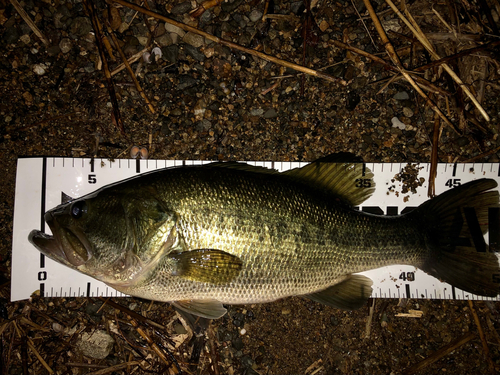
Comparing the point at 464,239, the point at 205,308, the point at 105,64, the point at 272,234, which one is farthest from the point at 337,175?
the point at 105,64

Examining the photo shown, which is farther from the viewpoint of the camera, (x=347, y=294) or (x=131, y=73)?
(x=131, y=73)

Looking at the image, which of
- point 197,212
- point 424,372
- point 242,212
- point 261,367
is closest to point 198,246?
point 197,212

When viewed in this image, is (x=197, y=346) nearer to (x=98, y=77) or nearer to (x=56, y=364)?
(x=56, y=364)

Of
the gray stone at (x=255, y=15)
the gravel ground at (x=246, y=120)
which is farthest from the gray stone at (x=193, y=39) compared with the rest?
the gray stone at (x=255, y=15)

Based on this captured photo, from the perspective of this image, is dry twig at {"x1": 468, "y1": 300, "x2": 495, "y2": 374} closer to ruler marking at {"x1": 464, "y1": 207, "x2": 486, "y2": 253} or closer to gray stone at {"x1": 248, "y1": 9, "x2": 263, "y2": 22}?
ruler marking at {"x1": 464, "y1": 207, "x2": 486, "y2": 253}

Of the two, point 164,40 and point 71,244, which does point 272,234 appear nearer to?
point 71,244

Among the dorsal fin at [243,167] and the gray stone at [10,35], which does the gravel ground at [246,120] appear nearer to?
the gray stone at [10,35]

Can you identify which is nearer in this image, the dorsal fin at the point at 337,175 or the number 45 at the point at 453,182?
the dorsal fin at the point at 337,175
